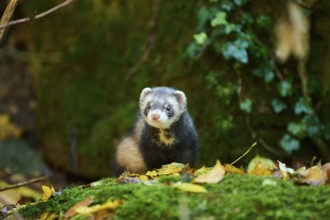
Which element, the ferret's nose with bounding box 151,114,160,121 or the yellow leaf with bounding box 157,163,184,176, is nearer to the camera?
the yellow leaf with bounding box 157,163,184,176

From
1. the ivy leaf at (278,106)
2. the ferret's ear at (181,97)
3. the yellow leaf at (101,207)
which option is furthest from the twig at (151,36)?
the yellow leaf at (101,207)

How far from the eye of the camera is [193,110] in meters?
7.61

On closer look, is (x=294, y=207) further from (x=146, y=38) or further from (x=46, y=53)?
(x=46, y=53)

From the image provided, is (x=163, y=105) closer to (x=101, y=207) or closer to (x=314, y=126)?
(x=314, y=126)

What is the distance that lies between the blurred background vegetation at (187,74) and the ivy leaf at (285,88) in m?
0.01

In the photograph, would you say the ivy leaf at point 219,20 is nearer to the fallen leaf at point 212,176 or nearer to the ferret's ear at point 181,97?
the ferret's ear at point 181,97

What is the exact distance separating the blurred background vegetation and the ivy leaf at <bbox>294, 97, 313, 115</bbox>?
1 cm

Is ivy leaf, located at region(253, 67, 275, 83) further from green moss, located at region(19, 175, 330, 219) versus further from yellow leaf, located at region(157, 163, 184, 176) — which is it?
green moss, located at region(19, 175, 330, 219)

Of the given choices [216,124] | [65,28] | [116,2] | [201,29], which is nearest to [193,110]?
[216,124]

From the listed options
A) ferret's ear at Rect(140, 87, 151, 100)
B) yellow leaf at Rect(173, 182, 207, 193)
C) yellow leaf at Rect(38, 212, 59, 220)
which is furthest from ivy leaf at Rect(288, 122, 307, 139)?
yellow leaf at Rect(38, 212, 59, 220)

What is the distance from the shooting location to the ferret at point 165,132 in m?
6.11

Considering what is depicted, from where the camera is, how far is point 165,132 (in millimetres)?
6191

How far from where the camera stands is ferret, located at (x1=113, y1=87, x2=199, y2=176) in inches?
240

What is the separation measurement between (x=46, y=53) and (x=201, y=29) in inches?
124
